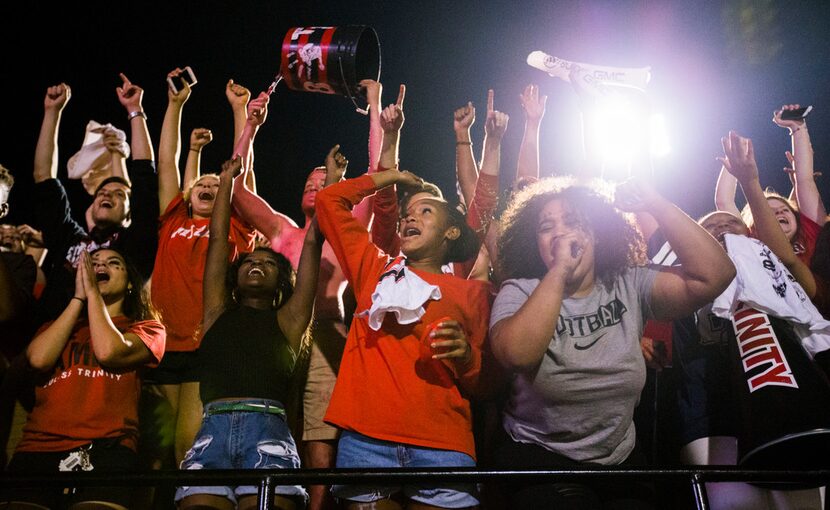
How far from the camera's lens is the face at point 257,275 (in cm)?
263

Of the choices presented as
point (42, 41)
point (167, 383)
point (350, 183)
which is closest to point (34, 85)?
point (42, 41)

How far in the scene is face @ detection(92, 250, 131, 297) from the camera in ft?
9.18

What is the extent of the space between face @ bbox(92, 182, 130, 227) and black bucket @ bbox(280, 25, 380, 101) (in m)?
1.10

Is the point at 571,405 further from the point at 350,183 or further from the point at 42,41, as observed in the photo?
the point at 42,41

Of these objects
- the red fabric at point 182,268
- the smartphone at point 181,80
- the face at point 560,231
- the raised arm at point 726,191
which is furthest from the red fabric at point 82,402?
the raised arm at point 726,191

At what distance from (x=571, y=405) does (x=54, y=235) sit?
2845 millimetres

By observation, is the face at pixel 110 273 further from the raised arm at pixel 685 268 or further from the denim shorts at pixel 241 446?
the raised arm at pixel 685 268

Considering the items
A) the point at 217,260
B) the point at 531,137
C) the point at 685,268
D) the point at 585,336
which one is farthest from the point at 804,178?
the point at 217,260

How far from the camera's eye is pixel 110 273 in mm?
2820

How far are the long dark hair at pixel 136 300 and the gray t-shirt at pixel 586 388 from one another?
1.64 m

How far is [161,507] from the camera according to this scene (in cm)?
233

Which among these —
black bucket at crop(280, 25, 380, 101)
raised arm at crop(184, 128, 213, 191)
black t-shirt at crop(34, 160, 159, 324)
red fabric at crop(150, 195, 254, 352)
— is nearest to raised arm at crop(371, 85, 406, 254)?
red fabric at crop(150, 195, 254, 352)

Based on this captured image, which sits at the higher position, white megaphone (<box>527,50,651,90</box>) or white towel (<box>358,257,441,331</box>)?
white megaphone (<box>527,50,651,90</box>)

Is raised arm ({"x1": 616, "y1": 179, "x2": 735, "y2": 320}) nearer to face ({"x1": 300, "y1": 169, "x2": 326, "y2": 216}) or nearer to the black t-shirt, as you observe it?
face ({"x1": 300, "y1": 169, "x2": 326, "y2": 216})
